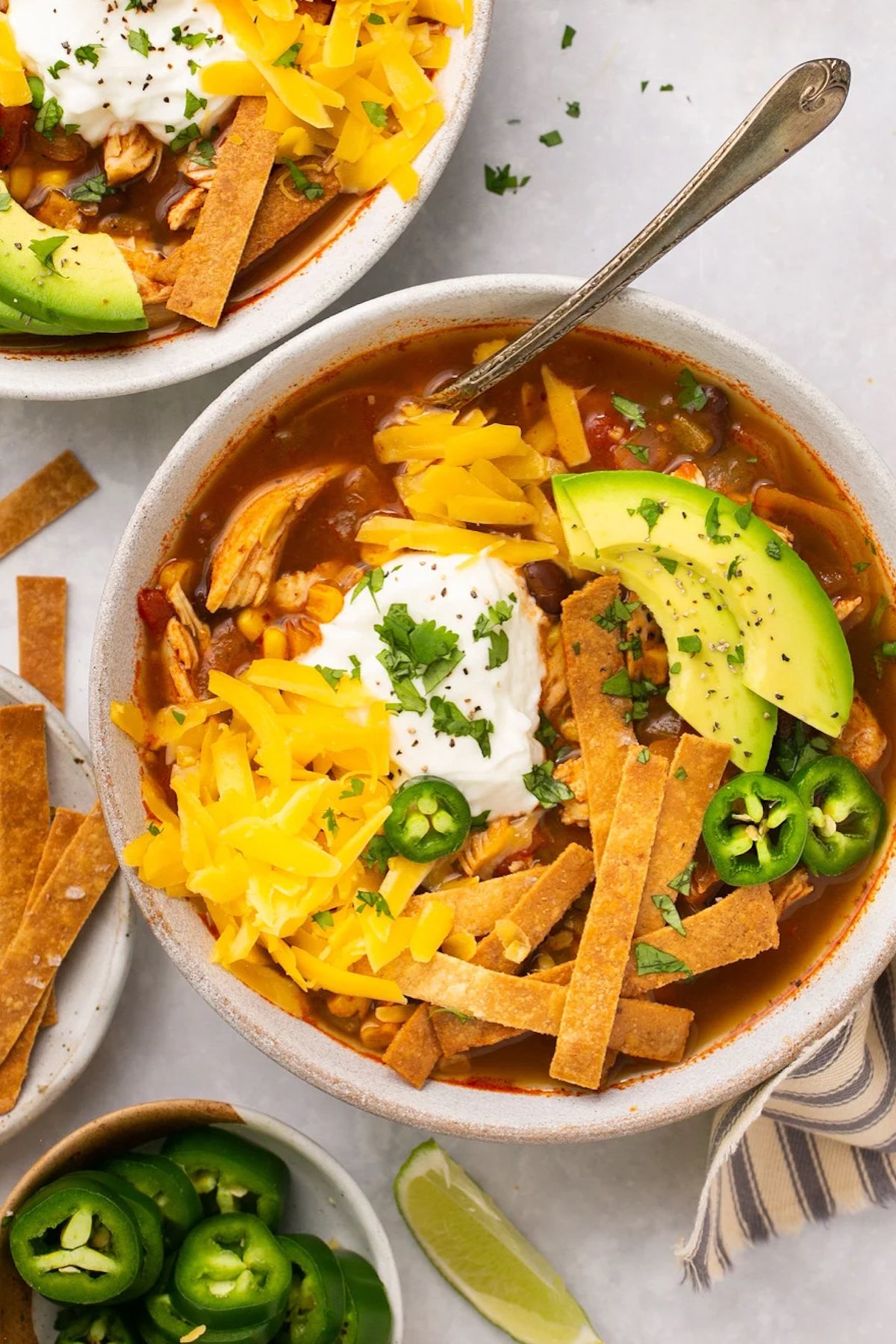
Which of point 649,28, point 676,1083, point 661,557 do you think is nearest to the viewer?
point 661,557

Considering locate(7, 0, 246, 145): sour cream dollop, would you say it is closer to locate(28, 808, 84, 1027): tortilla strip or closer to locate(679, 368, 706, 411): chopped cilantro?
locate(679, 368, 706, 411): chopped cilantro

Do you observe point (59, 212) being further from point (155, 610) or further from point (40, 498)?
point (155, 610)

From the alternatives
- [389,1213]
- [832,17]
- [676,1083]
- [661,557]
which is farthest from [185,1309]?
[832,17]

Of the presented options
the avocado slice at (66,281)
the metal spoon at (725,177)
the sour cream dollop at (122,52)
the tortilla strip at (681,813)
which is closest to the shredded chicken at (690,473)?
the metal spoon at (725,177)

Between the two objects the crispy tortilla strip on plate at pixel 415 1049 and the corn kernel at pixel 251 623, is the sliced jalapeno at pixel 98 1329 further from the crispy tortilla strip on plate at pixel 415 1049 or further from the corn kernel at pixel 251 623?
the corn kernel at pixel 251 623

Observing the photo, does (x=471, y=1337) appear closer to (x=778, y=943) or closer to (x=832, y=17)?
(x=778, y=943)

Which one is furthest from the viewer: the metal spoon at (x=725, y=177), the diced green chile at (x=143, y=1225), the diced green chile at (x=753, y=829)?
the diced green chile at (x=143, y=1225)

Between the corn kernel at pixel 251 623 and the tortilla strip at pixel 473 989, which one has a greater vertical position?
the corn kernel at pixel 251 623
